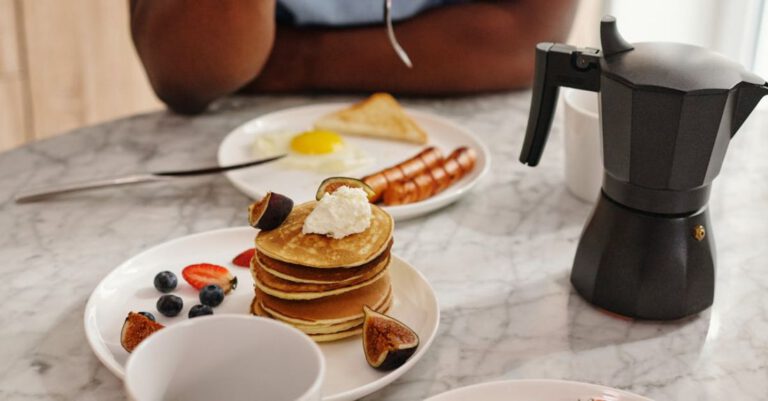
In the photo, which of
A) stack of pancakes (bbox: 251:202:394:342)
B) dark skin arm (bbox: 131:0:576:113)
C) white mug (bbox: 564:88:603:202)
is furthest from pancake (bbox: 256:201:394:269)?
dark skin arm (bbox: 131:0:576:113)

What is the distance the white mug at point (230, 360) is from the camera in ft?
2.41

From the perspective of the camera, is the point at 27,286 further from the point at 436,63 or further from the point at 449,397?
the point at 436,63

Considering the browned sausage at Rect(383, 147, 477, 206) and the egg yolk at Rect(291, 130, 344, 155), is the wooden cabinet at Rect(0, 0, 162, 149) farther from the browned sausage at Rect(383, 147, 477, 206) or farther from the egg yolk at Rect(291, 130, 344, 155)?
the browned sausage at Rect(383, 147, 477, 206)

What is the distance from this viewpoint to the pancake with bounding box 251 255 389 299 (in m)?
1.01

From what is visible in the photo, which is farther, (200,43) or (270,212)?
(200,43)

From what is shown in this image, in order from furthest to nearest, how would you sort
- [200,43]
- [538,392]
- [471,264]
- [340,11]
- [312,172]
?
[340,11]
[200,43]
[312,172]
[471,264]
[538,392]

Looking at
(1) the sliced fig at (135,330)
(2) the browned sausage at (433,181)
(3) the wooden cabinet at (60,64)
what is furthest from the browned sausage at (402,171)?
(3) the wooden cabinet at (60,64)

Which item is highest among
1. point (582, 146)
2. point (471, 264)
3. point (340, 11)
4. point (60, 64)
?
point (340, 11)

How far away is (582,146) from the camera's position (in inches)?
54.7

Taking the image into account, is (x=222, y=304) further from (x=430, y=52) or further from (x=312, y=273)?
(x=430, y=52)

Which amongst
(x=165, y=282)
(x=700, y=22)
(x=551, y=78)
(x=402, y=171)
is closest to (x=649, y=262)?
(x=551, y=78)

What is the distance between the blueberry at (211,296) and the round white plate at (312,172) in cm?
29

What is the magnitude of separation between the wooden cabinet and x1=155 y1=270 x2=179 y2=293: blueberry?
6.46 feet

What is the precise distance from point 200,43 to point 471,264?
2.23 feet
